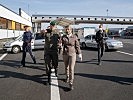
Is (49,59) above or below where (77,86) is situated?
above

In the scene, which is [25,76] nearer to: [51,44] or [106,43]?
[51,44]

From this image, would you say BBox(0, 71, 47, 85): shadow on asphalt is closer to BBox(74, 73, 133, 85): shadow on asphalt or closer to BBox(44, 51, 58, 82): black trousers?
BBox(44, 51, 58, 82): black trousers

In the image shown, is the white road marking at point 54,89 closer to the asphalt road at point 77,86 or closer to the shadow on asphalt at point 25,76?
the asphalt road at point 77,86

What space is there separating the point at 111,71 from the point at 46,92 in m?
4.41

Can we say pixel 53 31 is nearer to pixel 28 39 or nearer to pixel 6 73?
pixel 6 73

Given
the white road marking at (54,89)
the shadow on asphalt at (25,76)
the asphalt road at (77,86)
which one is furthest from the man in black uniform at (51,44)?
the asphalt road at (77,86)

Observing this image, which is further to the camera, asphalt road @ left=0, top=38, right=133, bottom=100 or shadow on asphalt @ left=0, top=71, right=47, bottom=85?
shadow on asphalt @ left=0, top=71, right=47, bottom=85

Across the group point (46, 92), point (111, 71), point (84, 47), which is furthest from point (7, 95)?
point (84, 47)

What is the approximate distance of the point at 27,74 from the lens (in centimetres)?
1120

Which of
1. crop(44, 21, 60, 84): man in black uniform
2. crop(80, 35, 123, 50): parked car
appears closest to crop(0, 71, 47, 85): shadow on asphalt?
crop(44, 21, 60, 84): man in black uniform

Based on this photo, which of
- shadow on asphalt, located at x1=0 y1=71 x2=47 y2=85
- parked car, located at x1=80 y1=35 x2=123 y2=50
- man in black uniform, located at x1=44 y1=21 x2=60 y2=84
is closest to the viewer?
man in black uniform, located at x1=44 y1=21 x2=60 y2=84

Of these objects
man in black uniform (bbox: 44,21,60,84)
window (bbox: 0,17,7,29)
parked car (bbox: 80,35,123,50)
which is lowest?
parked car (bbox: 80,35,123,50)

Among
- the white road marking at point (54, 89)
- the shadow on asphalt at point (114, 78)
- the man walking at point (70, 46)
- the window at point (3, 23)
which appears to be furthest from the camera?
the window at point (3, 23)

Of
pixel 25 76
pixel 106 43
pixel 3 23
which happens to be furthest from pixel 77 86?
pixel 3 23
